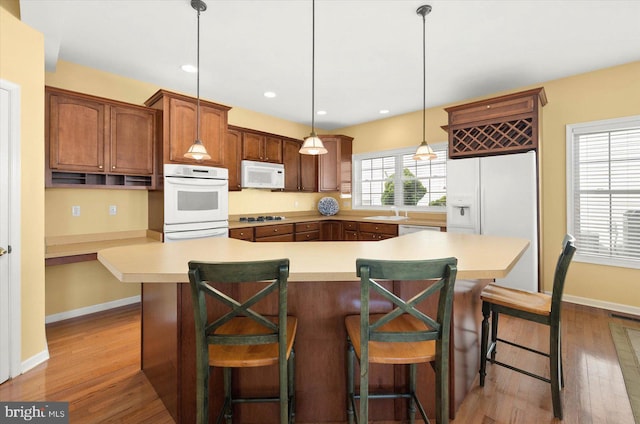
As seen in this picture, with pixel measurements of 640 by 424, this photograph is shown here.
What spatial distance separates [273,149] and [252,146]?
1.38ft

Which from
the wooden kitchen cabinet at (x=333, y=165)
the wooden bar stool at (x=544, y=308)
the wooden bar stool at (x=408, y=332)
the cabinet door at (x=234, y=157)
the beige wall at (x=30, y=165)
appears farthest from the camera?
the wooden kitchen cabinet at (x=333, y=165)

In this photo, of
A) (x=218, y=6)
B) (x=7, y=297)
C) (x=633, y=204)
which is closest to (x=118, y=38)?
(x=218, y=6)

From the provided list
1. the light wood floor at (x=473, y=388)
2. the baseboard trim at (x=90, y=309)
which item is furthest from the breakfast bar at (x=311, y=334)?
the baseboard trim at (x=90, y=309)

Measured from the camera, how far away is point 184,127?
11.5 ft

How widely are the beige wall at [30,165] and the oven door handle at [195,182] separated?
1127 millimetres

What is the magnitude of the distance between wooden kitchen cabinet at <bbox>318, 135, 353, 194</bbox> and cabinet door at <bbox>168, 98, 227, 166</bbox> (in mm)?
2158

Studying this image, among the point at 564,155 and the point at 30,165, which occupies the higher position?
the point at 564,155

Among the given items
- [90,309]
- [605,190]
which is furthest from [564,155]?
[90,309]

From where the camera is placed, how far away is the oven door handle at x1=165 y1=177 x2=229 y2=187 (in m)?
3.36

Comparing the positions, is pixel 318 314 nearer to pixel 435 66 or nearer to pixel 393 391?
pixel 393 391

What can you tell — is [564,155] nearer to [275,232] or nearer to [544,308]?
[544,308]

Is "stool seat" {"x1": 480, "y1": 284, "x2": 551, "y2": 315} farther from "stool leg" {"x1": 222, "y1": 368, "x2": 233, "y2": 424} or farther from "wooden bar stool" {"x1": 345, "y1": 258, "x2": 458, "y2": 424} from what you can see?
"stool leg" {"x1": 222, "y1": 368, "x2": 233, "y2": 424}

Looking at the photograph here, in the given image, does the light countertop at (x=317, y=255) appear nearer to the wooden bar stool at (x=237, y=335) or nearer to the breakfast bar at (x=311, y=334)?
the breakfast bar at (x=311, y=334)

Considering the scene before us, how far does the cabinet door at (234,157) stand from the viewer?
4270mm
